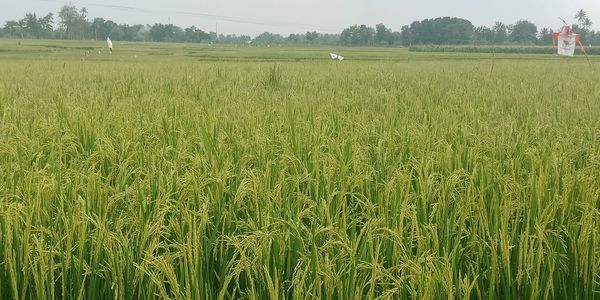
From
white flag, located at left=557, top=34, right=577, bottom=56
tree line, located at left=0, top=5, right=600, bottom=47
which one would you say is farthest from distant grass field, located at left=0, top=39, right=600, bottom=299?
tree line, located at left=0, top=5, right=600, bottom=47

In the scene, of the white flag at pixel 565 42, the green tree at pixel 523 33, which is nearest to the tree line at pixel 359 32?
the green tree at pixel 523 33

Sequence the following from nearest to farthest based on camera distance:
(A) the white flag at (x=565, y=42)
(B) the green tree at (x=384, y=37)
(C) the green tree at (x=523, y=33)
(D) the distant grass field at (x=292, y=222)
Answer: (D) the distant grass field at (x=292, y=222), (A) the white flag at (x=565, y=42), (C) the green tree at (x=523, y=33), (B) the green tree at (x=384, y=37)

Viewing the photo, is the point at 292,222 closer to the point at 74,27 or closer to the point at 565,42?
the point at 565,42

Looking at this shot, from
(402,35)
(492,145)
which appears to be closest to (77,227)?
(492,145)

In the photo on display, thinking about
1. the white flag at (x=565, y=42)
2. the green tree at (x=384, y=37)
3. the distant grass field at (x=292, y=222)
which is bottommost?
the distant grass field at (x=292, y=222)

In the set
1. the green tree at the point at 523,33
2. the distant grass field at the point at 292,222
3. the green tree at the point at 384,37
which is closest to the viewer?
the distant grass field at the point at 292,222

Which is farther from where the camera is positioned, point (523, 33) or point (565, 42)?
point (523, 33)

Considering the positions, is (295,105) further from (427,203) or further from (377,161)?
(427,203)

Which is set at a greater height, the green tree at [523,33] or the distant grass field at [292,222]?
the green tree at [523,33]

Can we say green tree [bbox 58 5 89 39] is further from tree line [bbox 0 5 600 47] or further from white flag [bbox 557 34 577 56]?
white flag [bbox 557 34 577 56]

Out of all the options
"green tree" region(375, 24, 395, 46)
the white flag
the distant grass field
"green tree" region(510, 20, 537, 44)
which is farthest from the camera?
"green tree" region(375, 24, 395, 46)

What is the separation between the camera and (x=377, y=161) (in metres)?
2.67

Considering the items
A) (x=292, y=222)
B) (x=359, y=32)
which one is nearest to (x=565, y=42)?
(x=292, y=222)

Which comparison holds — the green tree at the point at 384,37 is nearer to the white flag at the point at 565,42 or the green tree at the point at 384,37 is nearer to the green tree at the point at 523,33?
the green tree at the point at 523,33
